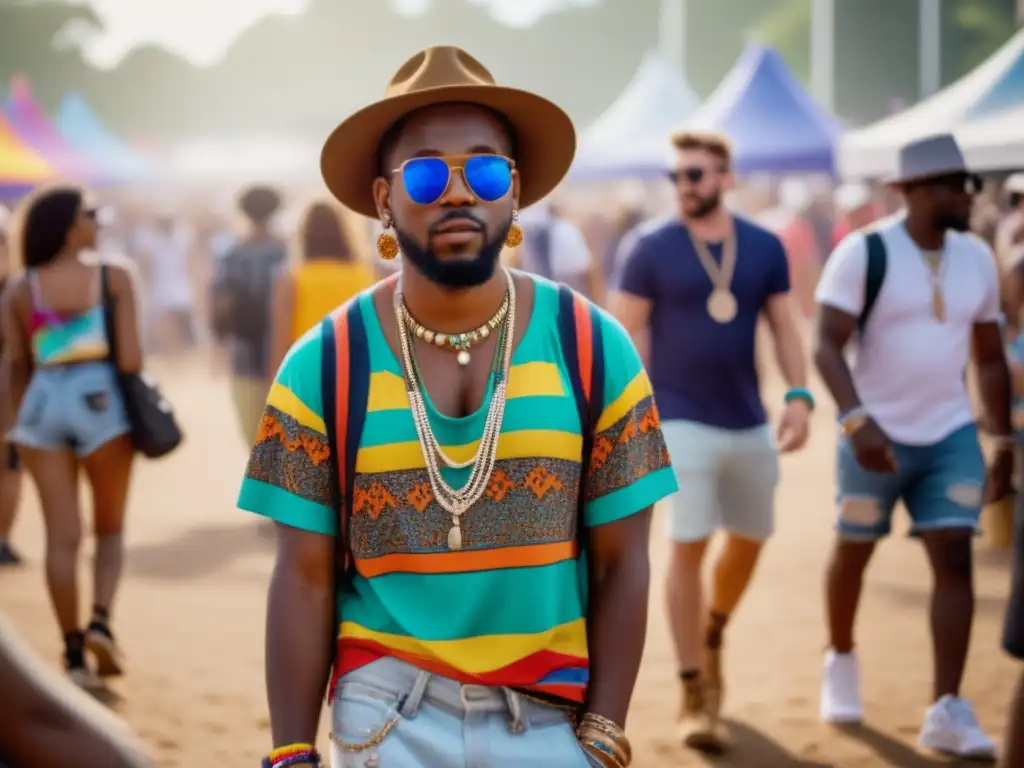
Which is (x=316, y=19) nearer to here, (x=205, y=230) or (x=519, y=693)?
(x=205, y=230)

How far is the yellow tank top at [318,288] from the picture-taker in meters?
8.95

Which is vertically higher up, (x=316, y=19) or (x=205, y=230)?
(x=316, y=19)

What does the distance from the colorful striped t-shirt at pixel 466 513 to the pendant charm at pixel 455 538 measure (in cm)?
1

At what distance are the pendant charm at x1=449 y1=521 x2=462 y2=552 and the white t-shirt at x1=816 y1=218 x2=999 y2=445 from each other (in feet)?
11.3

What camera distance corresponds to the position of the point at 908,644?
7.93 metres

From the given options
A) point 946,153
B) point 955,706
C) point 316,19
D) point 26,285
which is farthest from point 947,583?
point 316,19

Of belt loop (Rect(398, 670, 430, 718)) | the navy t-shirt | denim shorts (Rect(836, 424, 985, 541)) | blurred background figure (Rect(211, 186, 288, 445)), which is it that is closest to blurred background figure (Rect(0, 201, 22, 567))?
blurred background figure (Rect(211, 186, 288, 445))

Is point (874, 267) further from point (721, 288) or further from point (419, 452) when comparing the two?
point (419, 452)

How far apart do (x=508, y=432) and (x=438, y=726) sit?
551 millimetres

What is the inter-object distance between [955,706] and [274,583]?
148 inches

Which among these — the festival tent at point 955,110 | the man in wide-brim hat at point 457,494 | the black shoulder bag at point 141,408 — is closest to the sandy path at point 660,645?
the black shoulder bag at point 141,408

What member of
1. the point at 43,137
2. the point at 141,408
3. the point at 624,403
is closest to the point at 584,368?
the point at 624,403

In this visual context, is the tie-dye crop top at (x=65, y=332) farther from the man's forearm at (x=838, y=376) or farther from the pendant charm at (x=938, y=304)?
the pendant charm at (x=938, y=304)

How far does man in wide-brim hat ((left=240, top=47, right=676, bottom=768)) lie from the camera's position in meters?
3.00
